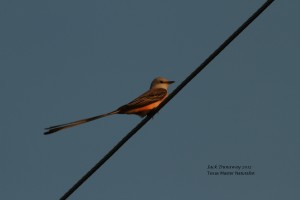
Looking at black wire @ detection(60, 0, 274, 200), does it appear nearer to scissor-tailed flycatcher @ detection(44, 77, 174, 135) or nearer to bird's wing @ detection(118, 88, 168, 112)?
scissor-tailed flycatcher @ detection(44, 77, 174, 135)

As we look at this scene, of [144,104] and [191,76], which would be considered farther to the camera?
[144,104]

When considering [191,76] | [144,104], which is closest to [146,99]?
[144,104]

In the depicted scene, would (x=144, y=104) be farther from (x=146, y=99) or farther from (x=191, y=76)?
(x=191, y=76)

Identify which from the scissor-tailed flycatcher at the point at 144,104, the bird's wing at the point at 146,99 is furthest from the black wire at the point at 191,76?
the bird's wing at the point at 146,99

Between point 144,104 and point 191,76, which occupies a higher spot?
point 144,104

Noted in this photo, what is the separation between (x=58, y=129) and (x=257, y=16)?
2.82 metres

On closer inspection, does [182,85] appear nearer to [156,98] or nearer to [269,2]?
[269,2]

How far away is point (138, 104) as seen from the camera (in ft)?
32.1

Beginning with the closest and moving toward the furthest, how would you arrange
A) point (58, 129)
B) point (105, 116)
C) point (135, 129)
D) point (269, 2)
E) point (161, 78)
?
point (269, 2) < point (135, 129) < point (58, 129) < point (105, 116) < point (161, 78)

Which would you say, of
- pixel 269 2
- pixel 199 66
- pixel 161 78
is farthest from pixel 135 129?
pixel 161 78

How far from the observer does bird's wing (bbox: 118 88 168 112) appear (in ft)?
31.4

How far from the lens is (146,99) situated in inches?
397

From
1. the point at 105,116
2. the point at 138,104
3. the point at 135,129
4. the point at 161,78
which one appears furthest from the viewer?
the point at 161,78

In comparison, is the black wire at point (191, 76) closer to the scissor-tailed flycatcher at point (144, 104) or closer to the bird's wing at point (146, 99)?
the scissor-tailed flycatcher at point (144, 104)
